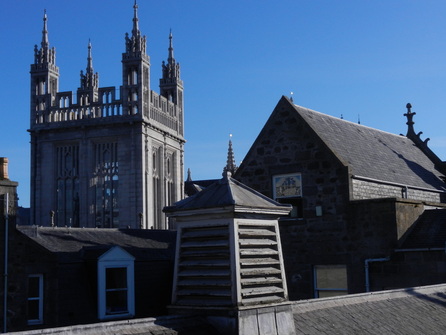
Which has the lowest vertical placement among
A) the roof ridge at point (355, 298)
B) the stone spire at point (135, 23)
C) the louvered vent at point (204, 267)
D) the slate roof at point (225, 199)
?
the roof ridge at point (355, 298)

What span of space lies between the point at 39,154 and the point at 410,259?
5626 cm

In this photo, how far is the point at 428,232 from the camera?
71.6 feet

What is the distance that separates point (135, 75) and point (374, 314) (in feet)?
200

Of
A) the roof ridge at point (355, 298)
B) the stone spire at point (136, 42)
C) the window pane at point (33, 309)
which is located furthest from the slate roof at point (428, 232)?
the stone spire at point (136, 42)

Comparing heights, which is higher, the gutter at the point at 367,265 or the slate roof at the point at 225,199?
the slate roof at the point at 225,199

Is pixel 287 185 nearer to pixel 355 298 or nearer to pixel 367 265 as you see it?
pixel 367 265

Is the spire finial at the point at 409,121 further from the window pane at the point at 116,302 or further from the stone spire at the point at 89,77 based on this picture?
the stone spire at the point at 89,77

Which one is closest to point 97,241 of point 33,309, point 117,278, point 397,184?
point 117,278

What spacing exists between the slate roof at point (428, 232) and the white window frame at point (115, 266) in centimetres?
852

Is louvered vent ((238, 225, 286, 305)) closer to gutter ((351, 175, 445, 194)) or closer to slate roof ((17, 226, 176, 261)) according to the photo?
gutter ((351, 175, 445, 194))

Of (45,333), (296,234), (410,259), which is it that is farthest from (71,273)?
(45,333)

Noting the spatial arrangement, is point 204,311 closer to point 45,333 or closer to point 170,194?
point 45,333

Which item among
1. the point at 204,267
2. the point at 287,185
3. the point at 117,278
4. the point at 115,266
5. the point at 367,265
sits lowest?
the point at 117,278

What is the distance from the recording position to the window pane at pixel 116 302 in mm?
22125
